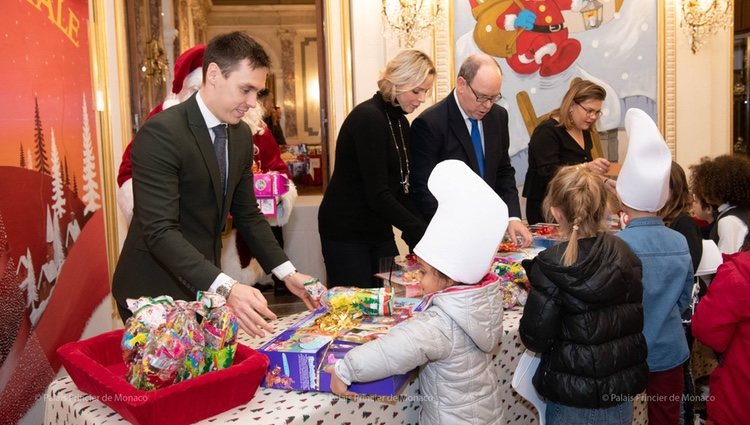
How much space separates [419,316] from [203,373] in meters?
0.58

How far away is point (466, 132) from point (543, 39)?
3.34m

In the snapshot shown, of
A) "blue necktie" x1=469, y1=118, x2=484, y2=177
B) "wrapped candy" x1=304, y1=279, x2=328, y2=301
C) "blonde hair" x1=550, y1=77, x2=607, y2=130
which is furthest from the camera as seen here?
"blonde hair" x1=550, y1=77, x2=607, y2=130

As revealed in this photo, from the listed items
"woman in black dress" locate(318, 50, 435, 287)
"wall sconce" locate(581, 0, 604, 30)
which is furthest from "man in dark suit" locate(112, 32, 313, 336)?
"wall sconce" locate(581, 0, 604, 30)

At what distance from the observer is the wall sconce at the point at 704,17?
230 inches

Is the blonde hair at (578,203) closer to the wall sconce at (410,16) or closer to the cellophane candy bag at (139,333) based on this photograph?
the cellophane candy bag at (139,333)

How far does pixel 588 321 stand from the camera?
2.01 metres

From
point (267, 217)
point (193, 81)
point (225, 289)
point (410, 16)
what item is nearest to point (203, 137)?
point (225, 289)

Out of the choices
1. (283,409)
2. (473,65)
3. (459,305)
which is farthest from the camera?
(473,65)

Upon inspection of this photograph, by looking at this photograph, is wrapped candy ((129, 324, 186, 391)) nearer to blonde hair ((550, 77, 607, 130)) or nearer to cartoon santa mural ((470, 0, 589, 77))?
blonde hair ((550, 77, 607, 130))

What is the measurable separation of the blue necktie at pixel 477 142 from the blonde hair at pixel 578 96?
35.8 inches

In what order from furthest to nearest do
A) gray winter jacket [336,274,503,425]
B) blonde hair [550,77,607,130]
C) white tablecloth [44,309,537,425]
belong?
blonde hair [550,77,607,130], gray winter jacket [336,274,503,425], white tablecloth [44,309,537,425]

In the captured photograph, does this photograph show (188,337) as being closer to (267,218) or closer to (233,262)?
(267,218)

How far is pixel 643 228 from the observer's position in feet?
7.90

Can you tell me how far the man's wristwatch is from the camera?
5.92 feet
